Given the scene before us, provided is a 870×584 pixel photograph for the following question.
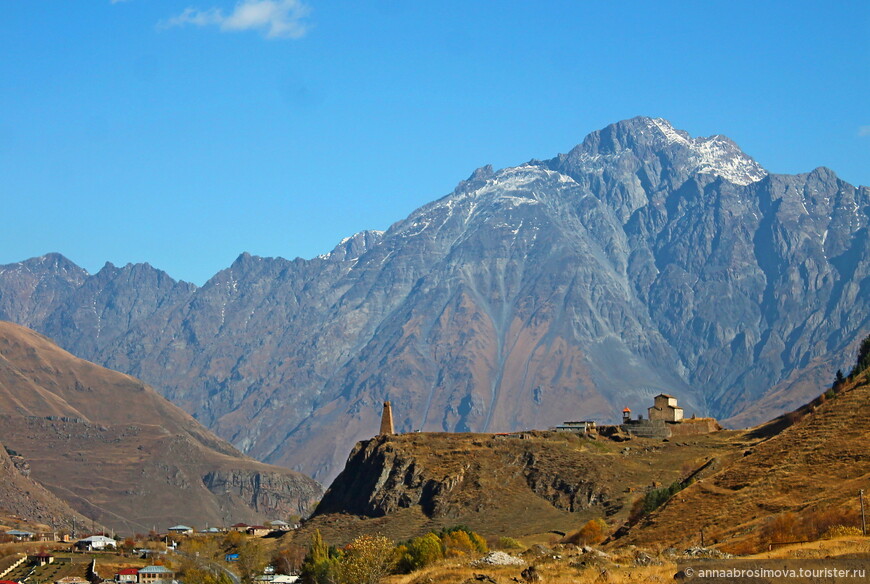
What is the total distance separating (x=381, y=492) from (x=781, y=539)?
312ft

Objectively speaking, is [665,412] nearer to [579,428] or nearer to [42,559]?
[579,428]

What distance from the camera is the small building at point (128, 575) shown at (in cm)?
15188

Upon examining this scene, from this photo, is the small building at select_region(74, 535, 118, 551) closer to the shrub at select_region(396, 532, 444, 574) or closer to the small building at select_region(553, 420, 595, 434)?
the small building at select_region(553, 420, 595, 434)

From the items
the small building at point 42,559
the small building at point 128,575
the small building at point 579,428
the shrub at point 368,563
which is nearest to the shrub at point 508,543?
the shrub at point 368,563

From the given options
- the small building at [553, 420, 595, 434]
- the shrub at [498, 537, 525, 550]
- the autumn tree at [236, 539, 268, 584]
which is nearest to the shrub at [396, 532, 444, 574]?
the shrub at [498, 537, 525, 550]

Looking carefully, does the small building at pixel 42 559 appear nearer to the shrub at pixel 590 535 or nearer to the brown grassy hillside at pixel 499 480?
the brown grassy hillside at pixel 499 480

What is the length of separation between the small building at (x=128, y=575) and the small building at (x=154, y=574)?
1.80 ft

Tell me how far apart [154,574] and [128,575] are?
2.91 metres

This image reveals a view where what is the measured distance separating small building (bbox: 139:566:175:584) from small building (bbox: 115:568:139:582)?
1.80ft

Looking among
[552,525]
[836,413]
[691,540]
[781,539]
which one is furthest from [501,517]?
[781,539]

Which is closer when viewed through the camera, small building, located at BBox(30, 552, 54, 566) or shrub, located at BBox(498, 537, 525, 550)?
shrub, located at BBox(498, 537, 525, 550)

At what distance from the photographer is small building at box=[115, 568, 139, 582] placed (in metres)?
152

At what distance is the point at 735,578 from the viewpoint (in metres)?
48.8

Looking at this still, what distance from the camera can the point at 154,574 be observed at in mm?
152625
